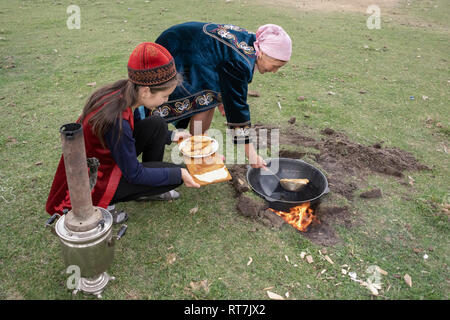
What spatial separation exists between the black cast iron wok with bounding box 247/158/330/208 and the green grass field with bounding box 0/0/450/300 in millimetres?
329

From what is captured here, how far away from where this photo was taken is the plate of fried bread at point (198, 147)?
109 inches

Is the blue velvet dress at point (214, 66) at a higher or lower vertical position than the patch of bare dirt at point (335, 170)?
higher

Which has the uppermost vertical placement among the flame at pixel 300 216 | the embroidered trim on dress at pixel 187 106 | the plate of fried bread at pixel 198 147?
the embroidered trim on dress at pixel 187 106

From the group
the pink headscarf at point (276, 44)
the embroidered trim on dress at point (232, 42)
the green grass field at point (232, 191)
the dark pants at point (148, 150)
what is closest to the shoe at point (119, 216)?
the green grass field at point (232, 191)

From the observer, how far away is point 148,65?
6.72 ft

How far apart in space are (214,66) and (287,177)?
50.6 inches

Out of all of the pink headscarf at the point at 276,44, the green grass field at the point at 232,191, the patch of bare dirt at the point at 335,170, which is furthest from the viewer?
the patch of bare dirt at the point at 335,170

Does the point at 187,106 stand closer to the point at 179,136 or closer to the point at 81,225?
the point at 179,136

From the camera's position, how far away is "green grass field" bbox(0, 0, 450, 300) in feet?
7.43

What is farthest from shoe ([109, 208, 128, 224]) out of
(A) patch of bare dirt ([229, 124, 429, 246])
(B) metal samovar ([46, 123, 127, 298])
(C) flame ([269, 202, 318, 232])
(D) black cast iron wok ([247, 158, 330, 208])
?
(C) flame ([269, 202, 318, 232])

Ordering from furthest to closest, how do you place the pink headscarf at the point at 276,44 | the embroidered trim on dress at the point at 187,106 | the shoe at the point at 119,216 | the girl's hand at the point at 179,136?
the girl's hand at the point at 179,136 < the embroidered trim on dress at the point at 187,106 < the shoe at the point at 119,216 < the pink headscarf at the point at 276,44

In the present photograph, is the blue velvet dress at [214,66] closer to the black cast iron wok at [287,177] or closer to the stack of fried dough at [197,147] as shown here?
the stack of fried dough at [197,147]

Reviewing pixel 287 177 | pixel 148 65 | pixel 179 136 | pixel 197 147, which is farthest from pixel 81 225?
pixel 287 177

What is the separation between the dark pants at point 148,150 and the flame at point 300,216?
0.99 metres
